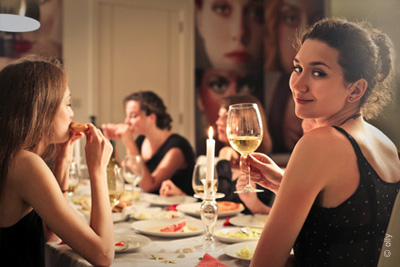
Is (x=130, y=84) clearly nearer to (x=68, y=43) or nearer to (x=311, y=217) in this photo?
(x=68, y=43)

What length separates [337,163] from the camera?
91 centimetres

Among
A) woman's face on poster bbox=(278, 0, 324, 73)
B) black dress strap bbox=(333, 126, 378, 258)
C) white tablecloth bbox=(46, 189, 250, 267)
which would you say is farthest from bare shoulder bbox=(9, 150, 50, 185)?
woman's face on poster bbox=(278, 0, 324, 73)

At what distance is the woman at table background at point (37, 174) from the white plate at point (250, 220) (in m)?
0.57

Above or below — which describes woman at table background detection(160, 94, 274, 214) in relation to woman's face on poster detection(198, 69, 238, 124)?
below

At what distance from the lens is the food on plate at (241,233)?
144 centimetres

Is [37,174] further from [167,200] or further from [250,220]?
[167,200]

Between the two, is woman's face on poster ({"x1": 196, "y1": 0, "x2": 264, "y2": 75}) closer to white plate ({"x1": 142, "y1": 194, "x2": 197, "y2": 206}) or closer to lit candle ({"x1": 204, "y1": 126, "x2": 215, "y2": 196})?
white plate ({"x1": 142, "y1": 194, "x2": 197, "y2": 206})

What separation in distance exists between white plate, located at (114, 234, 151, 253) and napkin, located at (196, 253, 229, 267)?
24 centimetres

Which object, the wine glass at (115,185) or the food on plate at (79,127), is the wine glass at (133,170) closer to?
the wine glass at (115,185)

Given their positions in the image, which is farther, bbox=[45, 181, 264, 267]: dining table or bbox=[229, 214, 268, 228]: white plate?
bbox=[229, 214, 268, 228]: white plate

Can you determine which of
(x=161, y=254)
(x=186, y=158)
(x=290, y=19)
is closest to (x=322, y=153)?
(x=161, y=254)

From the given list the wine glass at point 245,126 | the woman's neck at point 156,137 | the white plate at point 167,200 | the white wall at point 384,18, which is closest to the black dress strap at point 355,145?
the white wall at point 384,18

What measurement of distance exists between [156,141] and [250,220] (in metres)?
1.74

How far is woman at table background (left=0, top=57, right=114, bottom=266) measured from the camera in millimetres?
1137
